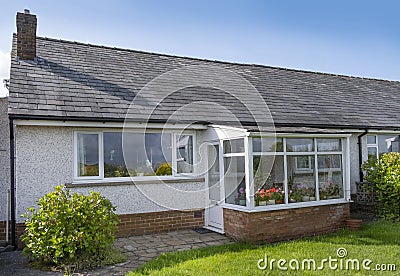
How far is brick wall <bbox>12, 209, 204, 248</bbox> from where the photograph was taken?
10.2 m

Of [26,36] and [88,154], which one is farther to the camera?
[26,36]

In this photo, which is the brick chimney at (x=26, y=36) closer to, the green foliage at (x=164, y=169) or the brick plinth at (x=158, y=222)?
the green foliage at (x=164, y=169)

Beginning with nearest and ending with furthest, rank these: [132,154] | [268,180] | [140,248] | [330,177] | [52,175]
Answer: [140,248] < [52,175] < [268,180] < [132,154] < [330,177]

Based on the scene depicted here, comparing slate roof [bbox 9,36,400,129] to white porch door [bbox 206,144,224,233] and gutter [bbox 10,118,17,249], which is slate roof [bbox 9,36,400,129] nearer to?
gutter [bbox 10,118,17,249]

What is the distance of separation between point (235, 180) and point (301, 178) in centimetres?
186

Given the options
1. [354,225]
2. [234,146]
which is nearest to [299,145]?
[234,146]

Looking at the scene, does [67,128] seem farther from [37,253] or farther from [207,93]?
[207,93]

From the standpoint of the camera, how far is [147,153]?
10820 millimetres

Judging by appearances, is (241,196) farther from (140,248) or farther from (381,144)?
(381,144)

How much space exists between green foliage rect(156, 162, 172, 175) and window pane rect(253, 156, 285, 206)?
2801mm

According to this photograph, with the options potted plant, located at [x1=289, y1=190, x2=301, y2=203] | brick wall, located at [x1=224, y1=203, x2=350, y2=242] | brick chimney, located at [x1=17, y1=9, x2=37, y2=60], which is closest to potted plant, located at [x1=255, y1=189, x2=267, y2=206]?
brick wall, located at [x1=224, y1=203, x2=350, y2=242]

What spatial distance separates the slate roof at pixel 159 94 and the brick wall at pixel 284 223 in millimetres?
3203

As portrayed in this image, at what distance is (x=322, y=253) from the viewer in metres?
7.98

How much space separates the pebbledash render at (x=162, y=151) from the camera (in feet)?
30.9
